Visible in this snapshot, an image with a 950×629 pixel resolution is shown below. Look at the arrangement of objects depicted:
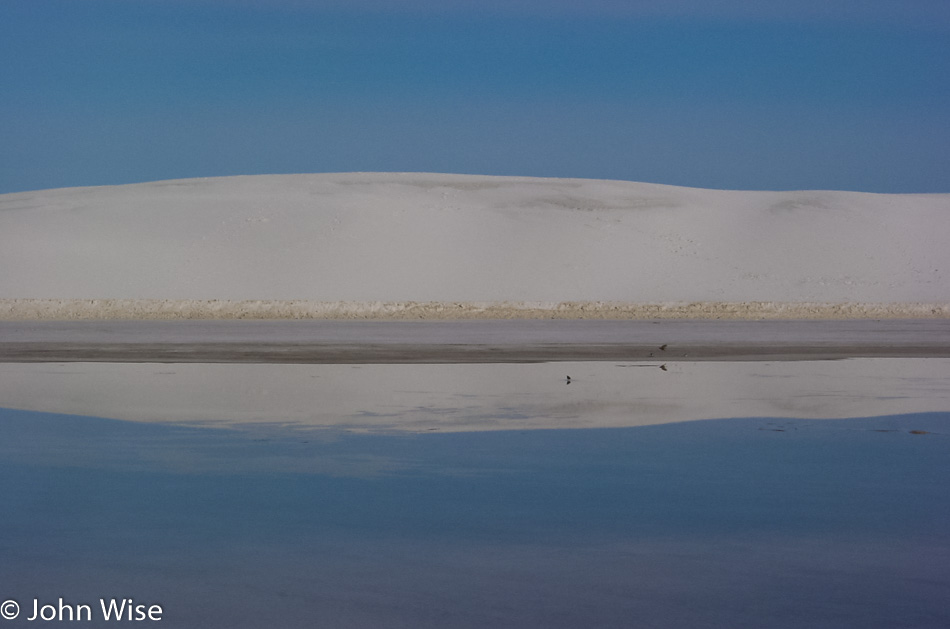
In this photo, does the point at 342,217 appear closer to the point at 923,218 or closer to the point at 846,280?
the point at 846,280

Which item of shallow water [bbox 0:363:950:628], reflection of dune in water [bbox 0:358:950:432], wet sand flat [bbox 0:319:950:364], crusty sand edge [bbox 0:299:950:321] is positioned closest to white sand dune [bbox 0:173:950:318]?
crusty sand edge [bbox 0:299:950:321]

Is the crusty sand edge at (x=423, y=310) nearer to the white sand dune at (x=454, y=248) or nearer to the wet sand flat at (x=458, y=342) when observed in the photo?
the white sand dune at (x=454, y=248)

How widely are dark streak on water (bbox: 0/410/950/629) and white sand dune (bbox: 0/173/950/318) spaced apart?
31.5 meters

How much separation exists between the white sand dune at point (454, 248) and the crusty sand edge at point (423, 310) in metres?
0.18

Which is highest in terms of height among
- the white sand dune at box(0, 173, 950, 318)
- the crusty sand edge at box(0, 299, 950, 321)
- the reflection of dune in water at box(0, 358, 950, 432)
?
the white sand dune at box(0, 173, 950, 318)

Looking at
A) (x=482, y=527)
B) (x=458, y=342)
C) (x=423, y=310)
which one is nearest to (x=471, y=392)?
(x=482, y=527)

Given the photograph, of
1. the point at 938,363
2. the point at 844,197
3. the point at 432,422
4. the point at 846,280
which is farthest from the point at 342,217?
the point at 432,422

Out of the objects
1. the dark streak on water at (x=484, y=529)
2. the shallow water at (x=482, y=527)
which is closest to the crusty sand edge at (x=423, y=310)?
the shallow water at (x=482, y=527)

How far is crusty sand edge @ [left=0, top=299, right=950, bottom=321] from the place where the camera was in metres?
39.4

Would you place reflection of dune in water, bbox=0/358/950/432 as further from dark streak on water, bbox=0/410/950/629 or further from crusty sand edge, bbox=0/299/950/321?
crusty sand edge, bbox=0/299/950/321

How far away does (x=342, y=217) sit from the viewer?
6212 centimetres

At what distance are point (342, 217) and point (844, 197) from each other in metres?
31.1

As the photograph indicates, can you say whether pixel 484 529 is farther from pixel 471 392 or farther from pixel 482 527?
pixel 471 392

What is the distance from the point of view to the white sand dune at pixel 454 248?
50.1m
